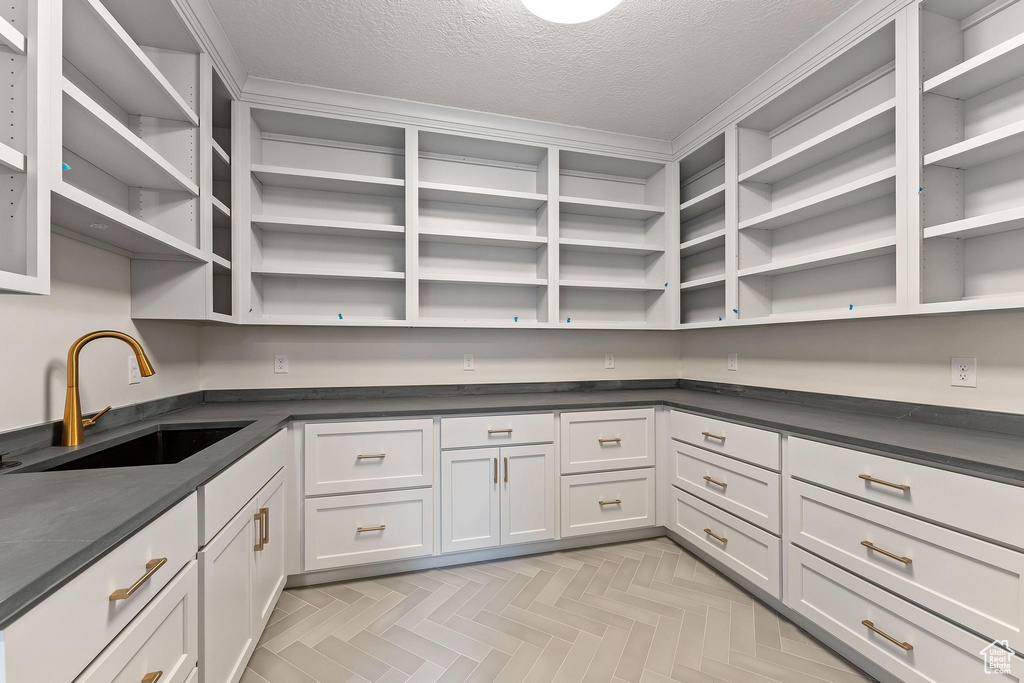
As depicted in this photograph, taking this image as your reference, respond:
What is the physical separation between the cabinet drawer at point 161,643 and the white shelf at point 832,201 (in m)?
2.72

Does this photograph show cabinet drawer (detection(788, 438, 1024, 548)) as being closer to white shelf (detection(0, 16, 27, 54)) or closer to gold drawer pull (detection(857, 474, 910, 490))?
gold drawer pull (detection(857, 474, 910, 490))

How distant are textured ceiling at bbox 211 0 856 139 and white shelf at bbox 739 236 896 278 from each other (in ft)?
3.26

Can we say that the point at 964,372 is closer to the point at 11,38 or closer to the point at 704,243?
the point at 704,243

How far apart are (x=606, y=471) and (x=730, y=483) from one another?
Answer: 667 mm

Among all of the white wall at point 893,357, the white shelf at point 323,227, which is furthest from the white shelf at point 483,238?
the white wall at point 893,357

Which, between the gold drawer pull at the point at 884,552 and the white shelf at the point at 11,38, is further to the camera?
the gold drawer pull at the point at 884,552

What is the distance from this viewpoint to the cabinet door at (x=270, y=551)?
1625 mm

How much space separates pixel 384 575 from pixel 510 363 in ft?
4.79

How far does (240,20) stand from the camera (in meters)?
1.80

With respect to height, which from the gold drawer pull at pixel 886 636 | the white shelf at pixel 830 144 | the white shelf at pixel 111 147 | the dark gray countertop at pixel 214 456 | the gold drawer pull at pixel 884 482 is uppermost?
the white shelf at pixel 830 144

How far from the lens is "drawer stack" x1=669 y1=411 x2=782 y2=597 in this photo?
187cm

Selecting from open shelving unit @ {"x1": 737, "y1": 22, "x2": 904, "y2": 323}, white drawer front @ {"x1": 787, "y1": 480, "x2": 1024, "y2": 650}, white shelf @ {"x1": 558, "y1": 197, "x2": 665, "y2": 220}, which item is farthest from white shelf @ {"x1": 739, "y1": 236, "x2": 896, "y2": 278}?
white drawer front @ {"x1": 787, "y1": 480, "x2": 1024, "y2": 650}

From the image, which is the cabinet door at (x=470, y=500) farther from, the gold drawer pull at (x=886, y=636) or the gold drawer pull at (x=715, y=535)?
the gold drawer pull at (x=886, y=636)

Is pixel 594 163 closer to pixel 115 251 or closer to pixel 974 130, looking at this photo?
pixel 974 130
